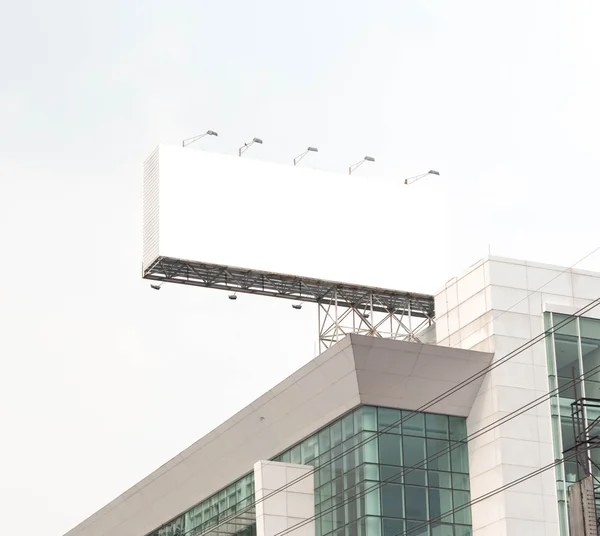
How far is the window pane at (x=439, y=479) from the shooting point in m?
60.8

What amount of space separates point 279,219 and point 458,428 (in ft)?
73.4

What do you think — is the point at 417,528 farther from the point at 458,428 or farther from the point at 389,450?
the point at 458,428

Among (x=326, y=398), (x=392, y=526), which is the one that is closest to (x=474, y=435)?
(x=392, y=526)

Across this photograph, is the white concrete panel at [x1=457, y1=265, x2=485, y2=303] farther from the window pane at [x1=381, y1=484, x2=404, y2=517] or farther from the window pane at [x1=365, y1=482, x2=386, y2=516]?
the window pane at [x1=365, y1=482, x2=386, y2=516]

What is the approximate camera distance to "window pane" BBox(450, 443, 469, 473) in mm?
61156

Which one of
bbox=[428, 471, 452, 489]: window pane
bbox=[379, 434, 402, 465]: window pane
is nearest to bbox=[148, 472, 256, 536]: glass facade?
bbox=[379, 434, 402, 465]: window pane

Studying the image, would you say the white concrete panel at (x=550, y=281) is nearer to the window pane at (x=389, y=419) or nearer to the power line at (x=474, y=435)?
the power line at (x=474, y=435)

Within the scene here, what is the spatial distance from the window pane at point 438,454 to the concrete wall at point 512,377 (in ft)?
3.56

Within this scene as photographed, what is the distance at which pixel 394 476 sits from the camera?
6034cm

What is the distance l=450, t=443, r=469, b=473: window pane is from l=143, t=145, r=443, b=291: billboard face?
1886 cm

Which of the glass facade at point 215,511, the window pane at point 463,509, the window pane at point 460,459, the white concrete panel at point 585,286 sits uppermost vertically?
the white concrete panel at point 585,286

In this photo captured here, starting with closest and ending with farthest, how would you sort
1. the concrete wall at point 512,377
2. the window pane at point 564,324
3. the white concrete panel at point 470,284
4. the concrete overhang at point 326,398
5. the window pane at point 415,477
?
the concrete wall at point 512,377 → the concrete overhang at point 326,398 → the window pane at point 415,477 → the window pane at point 564,324 → the white concrete panel at point 470,284

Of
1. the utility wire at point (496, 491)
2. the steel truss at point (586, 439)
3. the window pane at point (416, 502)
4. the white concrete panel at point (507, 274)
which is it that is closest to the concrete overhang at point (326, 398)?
the white concrete panel at point (507, 274)

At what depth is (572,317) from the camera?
6119 centimetres
